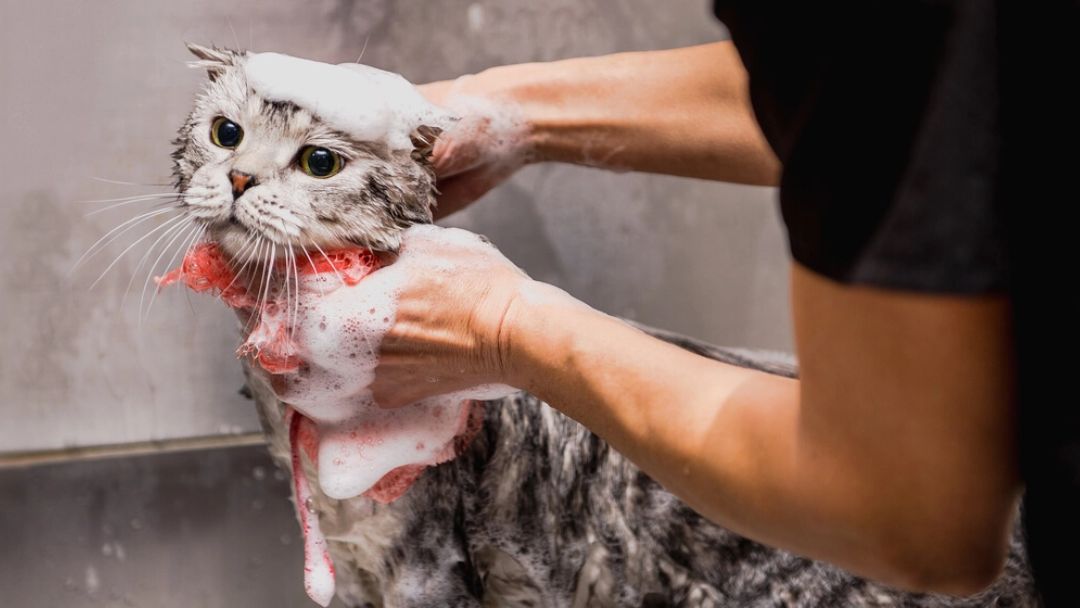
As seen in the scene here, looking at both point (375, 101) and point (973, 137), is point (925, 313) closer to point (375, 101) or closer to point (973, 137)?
point (973, 137)

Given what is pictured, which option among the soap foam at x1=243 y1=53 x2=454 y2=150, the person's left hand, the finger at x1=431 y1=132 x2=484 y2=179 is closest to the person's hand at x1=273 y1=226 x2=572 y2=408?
the person's left hand

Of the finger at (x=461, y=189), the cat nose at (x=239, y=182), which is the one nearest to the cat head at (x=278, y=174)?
the cat nose at (x=239, y=182)

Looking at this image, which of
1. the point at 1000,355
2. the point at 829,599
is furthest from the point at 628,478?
the point at 1000,355

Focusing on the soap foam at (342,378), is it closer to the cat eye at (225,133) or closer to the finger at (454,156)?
the cat eye at (225,133)

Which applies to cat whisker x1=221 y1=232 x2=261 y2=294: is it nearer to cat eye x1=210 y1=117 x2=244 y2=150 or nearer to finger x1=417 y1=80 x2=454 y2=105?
cat eye x1=210 y1=117 x2=244 y2=150

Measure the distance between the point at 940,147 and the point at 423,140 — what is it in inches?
24.0

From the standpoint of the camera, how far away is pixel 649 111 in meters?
1.25

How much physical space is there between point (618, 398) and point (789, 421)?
161mm

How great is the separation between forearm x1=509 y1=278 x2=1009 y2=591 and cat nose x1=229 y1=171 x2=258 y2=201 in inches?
10.1

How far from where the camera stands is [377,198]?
0.93 m

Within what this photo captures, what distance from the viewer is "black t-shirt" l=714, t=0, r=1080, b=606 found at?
46 centimetres

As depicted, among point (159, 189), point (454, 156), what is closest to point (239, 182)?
point (454, 156)

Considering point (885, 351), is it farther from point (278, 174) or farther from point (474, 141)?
point (474, 141)

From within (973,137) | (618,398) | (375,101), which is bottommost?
(618,398)
